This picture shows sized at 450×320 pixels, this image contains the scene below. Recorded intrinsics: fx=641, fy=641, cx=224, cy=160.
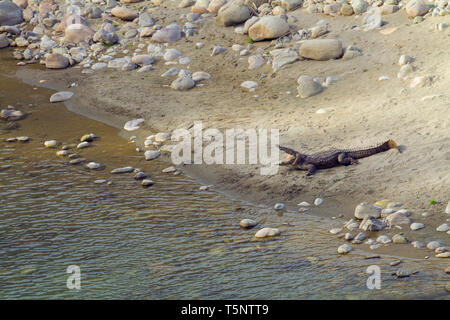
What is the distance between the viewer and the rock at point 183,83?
1334 centimetres

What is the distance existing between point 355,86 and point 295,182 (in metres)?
3.29

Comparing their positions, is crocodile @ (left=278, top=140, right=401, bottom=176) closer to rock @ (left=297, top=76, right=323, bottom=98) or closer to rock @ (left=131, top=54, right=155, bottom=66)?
rock @ (left=297, top=76, right=323, bottom=98)

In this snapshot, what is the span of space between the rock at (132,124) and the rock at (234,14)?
166 inches

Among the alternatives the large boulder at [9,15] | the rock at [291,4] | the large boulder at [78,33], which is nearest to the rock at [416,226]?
the rock at [291,4]

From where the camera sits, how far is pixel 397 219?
25.8 ft

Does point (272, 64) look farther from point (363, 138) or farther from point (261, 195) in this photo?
point (261, 195)

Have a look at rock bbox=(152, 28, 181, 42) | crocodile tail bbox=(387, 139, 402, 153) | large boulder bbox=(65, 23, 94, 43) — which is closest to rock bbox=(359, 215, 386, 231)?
crocodile tail bbox=(387, 139, 402, 153)

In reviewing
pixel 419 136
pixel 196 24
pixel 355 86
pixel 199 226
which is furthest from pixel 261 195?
pixel 196 24

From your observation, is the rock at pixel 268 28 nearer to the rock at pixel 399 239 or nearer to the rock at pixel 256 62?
the rock at pixel 256 62

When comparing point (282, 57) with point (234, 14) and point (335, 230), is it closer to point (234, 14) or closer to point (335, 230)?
point (234, 14)

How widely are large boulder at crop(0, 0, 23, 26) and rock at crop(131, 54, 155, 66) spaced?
5318 millimetres

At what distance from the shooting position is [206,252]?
7621 millimetres

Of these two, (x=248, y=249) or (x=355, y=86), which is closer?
(x=248, y=249)

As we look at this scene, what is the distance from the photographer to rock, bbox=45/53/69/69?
1548 centimetres
